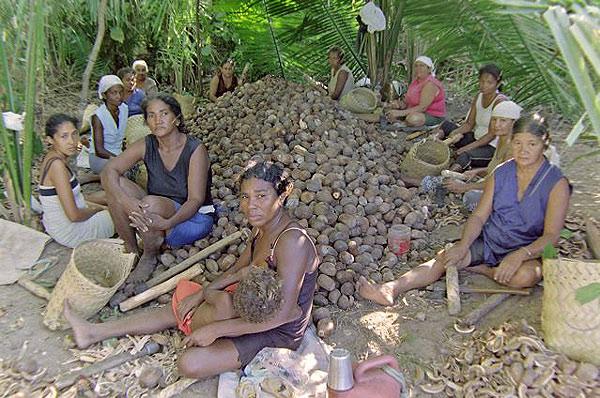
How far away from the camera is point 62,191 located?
306 cm

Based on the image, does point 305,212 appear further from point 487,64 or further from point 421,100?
point 421,100

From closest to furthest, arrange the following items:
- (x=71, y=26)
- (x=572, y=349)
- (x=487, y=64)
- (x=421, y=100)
Answer: (x=572, y=349) < (x=487, y=64) < (x=421, y=100) < (x=71, y=26)

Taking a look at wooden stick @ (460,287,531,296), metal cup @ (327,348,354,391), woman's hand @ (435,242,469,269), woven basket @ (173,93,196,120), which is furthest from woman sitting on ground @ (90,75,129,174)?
metal cup @ (327,348,354,391)

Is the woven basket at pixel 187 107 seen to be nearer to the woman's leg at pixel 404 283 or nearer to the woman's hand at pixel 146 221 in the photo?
the woman's hand at pixel 146 221

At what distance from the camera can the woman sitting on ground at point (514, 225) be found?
2.74 metres

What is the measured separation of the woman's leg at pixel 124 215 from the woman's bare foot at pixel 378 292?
1239 mm

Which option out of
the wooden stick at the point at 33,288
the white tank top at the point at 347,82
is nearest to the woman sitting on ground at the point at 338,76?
the white tank top at the point at 347,82

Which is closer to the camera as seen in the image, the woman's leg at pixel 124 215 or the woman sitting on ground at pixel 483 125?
the woman's leg at pixel 124 215

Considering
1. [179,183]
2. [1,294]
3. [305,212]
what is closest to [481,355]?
[305,212]

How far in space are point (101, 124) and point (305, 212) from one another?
1831 mm

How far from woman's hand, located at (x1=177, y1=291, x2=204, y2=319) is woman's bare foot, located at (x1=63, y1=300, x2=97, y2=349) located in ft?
1.25

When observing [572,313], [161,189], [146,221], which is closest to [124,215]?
[146,221]

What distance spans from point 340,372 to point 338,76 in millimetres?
4133

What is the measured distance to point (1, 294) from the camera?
2.94 m
